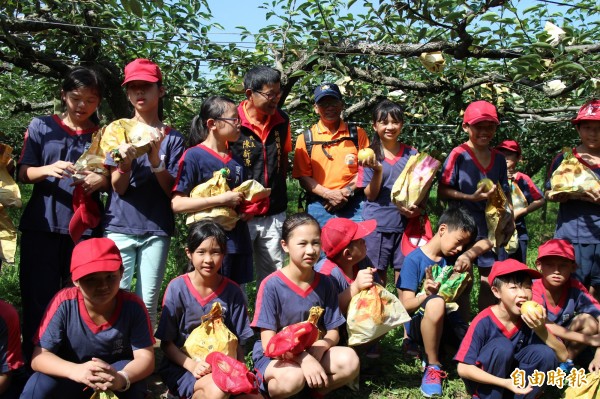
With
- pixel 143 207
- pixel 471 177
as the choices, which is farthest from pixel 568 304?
pixel 143 207

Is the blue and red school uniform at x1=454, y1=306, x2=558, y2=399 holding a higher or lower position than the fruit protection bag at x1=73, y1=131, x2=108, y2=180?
lower

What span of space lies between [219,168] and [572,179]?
2.12 m

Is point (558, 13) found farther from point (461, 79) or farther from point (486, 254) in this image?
point (486, 254)

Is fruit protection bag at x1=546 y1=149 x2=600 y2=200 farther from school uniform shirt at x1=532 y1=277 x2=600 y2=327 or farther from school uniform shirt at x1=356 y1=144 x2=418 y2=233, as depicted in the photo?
school uniform shirt at x1=356 y1=144 x2=418 y2=233

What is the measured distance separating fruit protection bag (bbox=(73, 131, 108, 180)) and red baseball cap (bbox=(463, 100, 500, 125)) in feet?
7.01

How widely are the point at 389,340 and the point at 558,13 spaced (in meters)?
2.78

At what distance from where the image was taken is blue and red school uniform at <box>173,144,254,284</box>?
3570 millimetres

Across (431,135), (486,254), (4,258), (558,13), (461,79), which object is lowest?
(486,254)

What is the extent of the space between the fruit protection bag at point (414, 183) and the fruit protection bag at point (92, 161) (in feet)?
5.45

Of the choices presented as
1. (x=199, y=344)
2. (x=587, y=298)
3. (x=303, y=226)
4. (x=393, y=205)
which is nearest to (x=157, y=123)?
(x=303, y=226)

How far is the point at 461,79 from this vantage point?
15.7ft

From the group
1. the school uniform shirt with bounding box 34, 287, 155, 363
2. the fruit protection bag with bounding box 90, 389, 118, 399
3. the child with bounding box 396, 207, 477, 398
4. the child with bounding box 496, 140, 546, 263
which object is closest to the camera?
the fruit protection bag with bounding box 90, 389, 118, 399

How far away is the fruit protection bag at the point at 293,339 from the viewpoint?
3.12m

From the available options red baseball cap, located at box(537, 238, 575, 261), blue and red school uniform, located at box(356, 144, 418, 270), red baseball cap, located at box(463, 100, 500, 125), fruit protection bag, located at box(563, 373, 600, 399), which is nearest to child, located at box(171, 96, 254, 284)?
blue and red school uniform, located at box(356, 144, 418, 270)
